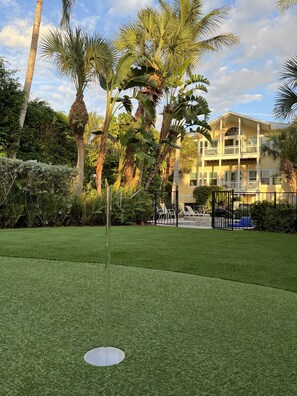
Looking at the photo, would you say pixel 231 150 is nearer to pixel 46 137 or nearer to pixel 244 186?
pixel 244 186

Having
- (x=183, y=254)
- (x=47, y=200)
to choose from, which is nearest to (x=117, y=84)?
(x=47, y=200)

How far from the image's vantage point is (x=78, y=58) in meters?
13.5

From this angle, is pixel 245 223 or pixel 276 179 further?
pixel 276 179

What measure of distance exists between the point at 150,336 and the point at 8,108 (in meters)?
14.3

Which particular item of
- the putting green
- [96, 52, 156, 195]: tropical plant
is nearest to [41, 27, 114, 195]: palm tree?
[96, 52, 156, 195]: tropical plant

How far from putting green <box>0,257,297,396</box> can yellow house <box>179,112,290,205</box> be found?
29.7 metres

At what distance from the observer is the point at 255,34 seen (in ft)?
55.4

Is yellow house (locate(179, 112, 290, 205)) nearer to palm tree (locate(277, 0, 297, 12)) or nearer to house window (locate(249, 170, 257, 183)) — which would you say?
house window (locate(249, 170, 257, 183))

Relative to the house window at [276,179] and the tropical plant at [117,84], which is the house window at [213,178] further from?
the tropical plant at [117,84]

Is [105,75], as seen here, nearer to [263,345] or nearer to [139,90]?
[139,90]

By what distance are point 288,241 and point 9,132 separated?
37.6ft

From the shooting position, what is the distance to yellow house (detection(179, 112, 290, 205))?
3294cm

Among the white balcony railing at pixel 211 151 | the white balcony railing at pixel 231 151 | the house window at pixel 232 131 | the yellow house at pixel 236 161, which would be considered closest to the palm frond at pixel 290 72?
the yellow house at pixel 236 161

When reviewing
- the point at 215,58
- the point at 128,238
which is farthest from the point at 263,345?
the point at 215,58
